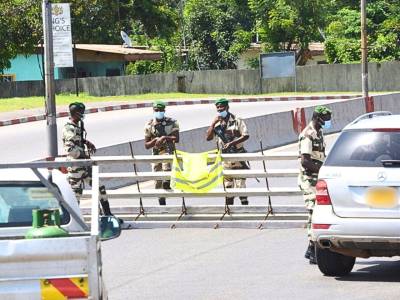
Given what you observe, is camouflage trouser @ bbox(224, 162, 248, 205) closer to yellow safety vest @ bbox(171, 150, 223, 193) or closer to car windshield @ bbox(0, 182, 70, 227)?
yellow safety vest @ bbox(171, 150, 223, 193)

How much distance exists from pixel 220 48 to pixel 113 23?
31.5ft

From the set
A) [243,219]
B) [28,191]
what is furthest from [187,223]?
[28,191]

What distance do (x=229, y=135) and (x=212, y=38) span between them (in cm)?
5778

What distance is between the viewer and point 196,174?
1512cm

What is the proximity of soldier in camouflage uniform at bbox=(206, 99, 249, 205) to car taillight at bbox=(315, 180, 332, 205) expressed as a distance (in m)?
5.73

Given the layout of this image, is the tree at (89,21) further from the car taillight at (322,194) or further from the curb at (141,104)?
the car taillight at (322,194)

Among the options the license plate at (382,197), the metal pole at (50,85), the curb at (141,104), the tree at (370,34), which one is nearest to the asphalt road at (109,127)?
the curb at (141,104)

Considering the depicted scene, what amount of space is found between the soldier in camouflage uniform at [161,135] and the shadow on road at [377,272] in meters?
5.56

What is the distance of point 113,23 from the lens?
6712cm

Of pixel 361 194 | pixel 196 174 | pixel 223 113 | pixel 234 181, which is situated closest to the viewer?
pixel 361 194

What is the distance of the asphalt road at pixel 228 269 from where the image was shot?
10164mm

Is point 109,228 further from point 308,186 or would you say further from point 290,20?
point 290,20

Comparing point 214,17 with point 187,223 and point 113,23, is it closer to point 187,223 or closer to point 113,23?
point 113,23

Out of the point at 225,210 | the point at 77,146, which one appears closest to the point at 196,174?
the point at 225,210
